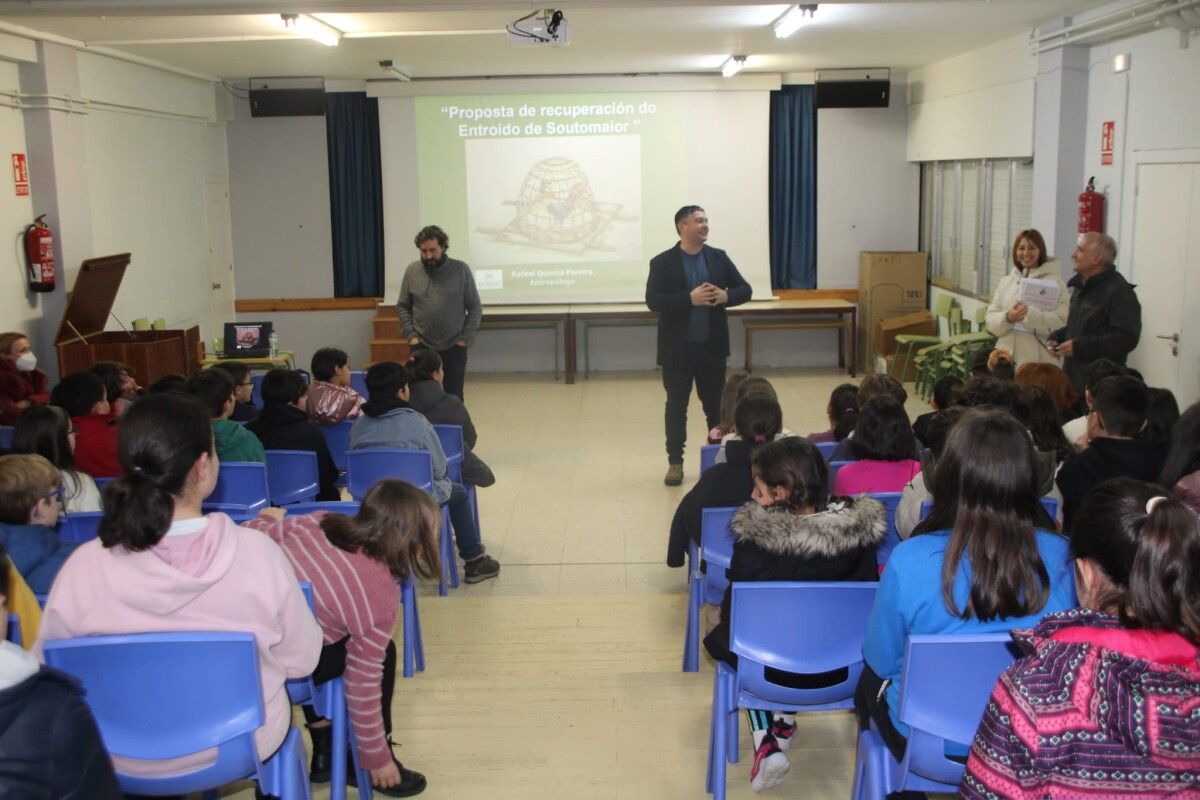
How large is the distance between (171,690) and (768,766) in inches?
59.5

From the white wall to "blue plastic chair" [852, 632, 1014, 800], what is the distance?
31.3ft

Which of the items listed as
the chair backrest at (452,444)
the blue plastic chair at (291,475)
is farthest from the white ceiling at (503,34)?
the blue plastic chair at (291,475)

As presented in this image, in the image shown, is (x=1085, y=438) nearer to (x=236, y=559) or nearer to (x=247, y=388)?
(x=236, y=559)

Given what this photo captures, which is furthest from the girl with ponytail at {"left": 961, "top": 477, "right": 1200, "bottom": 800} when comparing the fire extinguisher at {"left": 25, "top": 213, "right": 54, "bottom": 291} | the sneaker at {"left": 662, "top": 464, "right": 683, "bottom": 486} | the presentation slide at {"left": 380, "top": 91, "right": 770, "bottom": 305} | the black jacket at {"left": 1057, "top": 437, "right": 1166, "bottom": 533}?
the presentation slide at {"left": 380, "top": 91, "right": 770, "bottom": 305}

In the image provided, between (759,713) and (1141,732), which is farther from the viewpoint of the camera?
(759,713)

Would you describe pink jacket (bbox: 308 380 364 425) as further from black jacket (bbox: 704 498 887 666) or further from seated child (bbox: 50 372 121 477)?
black jacket (bbox: 704 498 887 666)

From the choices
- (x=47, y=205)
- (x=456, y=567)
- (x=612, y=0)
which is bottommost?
Answer: (x=456, y=567)

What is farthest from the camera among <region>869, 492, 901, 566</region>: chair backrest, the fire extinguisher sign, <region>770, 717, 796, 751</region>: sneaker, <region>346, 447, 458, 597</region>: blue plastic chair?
the fire extinguisher sign

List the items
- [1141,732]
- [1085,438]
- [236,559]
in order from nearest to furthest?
[1141,732]
[236,559]
[1085,438]

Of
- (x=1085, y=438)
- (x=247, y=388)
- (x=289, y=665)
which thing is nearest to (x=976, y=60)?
(x=1085, y=438)

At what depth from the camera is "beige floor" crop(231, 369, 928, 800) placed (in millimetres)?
3045

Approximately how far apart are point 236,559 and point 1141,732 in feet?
5.27

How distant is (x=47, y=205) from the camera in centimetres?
772

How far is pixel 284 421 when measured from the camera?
191 inches
